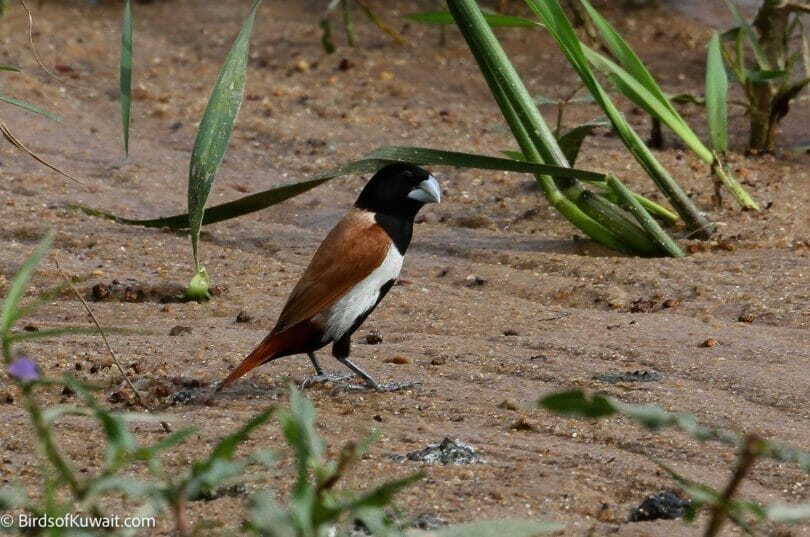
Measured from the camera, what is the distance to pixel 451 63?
796 centimetres

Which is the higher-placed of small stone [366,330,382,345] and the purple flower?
the purple flower

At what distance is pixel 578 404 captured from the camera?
1.96 meters

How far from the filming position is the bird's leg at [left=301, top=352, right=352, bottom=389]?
Answer: 428cm

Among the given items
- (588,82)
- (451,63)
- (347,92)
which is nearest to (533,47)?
(451,63)

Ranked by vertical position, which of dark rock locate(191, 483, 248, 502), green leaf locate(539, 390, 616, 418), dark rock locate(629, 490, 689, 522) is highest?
green leaf locate(539, 390, 616, 418)

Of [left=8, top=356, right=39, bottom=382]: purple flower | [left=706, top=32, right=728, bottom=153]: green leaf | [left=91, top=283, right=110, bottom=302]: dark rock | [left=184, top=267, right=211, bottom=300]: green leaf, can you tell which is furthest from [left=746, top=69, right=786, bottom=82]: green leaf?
[left=8, top=356, right=39, bottom=382]: purple flower

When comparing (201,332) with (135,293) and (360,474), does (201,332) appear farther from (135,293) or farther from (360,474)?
(360,474)

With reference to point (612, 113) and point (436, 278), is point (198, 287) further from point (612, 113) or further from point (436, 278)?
point (612, 113)

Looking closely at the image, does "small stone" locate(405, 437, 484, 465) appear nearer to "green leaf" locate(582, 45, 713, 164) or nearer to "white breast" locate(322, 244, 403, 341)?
"white breast" locate(322, 244, 403, 341)

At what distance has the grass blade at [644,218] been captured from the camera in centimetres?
491

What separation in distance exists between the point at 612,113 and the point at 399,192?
0.93m

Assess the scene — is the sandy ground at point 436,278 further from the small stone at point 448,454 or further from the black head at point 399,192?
the black head at point 399,192

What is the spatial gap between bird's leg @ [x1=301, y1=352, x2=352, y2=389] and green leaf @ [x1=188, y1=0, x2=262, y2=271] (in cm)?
53

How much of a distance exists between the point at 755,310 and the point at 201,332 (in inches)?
76.0
